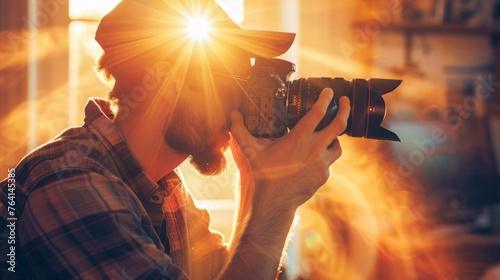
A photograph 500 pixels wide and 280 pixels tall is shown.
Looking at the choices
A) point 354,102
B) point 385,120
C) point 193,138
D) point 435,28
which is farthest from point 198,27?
point 435,28

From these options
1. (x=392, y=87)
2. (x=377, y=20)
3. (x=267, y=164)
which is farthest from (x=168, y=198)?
(x=377, y=20)

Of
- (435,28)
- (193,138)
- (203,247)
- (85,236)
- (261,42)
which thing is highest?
(435,28)

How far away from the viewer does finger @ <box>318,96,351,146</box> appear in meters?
0.96

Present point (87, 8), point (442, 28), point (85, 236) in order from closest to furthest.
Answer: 1. point (85, 236)
2. point (87, 8)
3. point (442, 28)

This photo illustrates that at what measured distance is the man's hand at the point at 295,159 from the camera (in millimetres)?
934

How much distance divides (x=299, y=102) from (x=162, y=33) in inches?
12.3

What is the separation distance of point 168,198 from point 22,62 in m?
1.20

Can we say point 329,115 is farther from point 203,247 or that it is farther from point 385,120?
point 385,120

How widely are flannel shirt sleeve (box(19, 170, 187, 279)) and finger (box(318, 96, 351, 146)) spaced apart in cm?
36

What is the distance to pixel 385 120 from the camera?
237 cm

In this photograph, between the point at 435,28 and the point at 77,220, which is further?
the point at 435,28

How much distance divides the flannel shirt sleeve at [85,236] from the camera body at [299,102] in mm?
333

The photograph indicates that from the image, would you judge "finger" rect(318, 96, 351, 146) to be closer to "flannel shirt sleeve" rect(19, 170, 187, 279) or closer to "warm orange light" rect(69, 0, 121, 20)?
"flannel shirt sleeve" rect(19, 170, 187, 279)

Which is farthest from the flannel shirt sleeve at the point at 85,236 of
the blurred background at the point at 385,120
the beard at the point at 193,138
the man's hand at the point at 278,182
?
the blurred background at the point at 385,120
